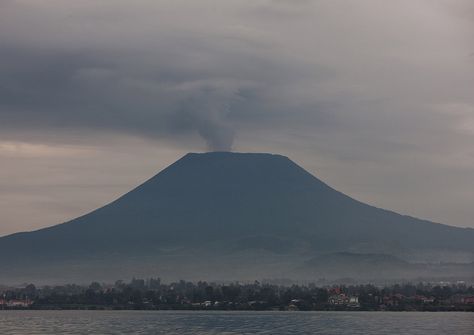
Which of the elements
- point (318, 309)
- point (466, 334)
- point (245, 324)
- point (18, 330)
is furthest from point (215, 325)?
point (318, 309)

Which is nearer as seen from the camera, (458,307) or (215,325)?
(215,325)

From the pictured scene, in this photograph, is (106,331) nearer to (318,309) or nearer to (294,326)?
(294,326)

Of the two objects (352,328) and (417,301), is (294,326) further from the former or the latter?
(417,301)

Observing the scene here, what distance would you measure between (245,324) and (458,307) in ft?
231

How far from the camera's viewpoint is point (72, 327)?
128875mm

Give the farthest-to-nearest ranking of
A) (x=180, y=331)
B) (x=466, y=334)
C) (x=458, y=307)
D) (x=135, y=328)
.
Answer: (x=458, y=307)
(x=135, y=328)
(x=180, y=331)
(x=466, y=334)

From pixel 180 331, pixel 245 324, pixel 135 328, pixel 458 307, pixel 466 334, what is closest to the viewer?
pixel 466 334

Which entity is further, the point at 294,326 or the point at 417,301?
the point at 417,301

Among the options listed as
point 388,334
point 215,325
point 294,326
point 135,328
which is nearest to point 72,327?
point 135,328

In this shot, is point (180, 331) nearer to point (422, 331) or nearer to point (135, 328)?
point (135, 328)

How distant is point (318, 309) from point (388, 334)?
89.4 meters

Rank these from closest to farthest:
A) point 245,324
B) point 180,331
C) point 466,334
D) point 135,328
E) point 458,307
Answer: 1. point 466,334
2. point 180,331
3. point 135,328
4. point 245,324
5. point 458,307

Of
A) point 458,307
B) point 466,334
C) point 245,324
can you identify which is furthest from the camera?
point 458,307

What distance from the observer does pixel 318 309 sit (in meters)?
200
